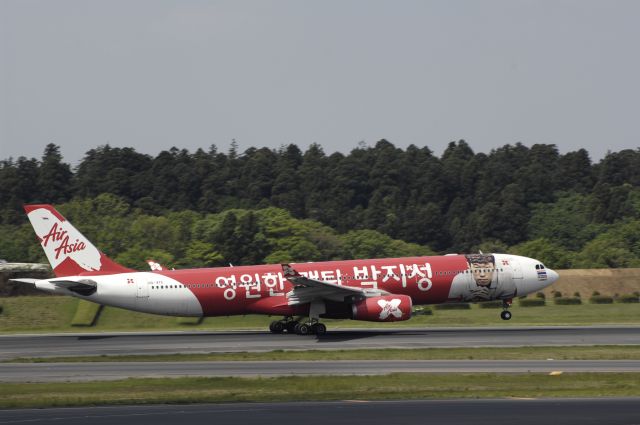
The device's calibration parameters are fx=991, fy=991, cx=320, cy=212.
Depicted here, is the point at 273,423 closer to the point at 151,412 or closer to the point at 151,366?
the point at 151,412

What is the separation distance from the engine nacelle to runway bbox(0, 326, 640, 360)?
993mm

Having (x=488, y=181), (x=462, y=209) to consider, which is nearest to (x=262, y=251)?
(x=462, y=209)

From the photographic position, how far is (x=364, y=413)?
27.5m

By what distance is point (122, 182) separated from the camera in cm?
17838

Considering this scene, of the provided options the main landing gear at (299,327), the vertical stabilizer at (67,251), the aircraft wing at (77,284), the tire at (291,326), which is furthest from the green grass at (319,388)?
the vertical stabilizer at (67,251)

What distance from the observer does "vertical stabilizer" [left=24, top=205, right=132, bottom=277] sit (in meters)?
54.4

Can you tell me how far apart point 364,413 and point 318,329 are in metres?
24.6

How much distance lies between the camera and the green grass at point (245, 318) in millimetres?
59094

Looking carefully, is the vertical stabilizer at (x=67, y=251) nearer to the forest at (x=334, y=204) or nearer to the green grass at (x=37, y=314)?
the green grass at (x=37, y=314)

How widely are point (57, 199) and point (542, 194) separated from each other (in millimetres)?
84556

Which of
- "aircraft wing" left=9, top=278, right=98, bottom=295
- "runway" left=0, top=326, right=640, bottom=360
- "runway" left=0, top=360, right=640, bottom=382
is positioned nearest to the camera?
"runway" left=0, top=360, right=640, bottom=382

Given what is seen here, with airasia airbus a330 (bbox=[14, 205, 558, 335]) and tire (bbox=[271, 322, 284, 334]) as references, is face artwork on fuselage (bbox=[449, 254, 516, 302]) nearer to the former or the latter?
airasia airbus a330 (bbox=[14, 205, 558, 335])

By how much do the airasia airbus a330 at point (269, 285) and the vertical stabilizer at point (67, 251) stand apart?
5 cm

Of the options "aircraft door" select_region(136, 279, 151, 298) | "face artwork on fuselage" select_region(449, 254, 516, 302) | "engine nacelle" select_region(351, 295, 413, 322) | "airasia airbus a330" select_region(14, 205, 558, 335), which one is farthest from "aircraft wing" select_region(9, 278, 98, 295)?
"face artwork on fuselage" select_region(449, 254, 516, 302)
